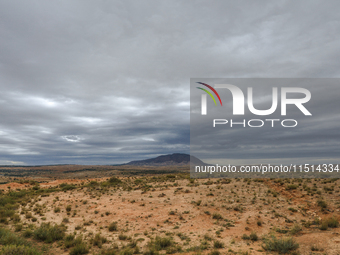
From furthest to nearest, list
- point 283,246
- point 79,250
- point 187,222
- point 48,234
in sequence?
1. point 187,222
2. point 48,234
3. point 79,250
4. point 283,246

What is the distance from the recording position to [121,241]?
14445 millimetres

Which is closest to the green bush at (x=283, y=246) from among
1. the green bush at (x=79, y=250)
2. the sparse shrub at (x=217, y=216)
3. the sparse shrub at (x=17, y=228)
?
the sparse shrub at (x=217, y=216)

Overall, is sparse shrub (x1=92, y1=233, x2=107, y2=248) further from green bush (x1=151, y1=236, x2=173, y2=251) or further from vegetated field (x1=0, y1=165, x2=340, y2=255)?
green bush (x1=151, y1=236, x2=173, y2=251)

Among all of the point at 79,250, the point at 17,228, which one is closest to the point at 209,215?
the point at 79,250

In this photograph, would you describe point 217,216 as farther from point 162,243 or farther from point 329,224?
point 329,224

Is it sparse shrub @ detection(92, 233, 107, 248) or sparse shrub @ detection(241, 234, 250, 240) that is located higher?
sparse shrub @ detection(241, 234, 250, 240)

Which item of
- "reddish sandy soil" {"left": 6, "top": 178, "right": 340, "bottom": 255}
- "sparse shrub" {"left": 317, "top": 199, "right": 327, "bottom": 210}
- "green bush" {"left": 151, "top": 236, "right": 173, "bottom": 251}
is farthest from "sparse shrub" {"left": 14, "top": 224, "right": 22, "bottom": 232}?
"sparse shrub" {"left": 317, "top": 199, "right": 327, "bottom": 210}

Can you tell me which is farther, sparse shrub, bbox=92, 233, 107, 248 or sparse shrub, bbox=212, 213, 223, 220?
sparse shrub, bbox=212, 213, 223, 220

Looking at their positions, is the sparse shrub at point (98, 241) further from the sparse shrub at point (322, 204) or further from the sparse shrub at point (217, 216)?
the sparse shrub at point (322, 204)

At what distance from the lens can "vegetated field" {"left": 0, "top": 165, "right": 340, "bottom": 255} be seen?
488 inches

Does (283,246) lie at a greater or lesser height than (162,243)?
greater

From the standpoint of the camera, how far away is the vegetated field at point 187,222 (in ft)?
40.7

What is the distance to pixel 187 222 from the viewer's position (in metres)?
18.6

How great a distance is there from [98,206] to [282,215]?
804 inches
